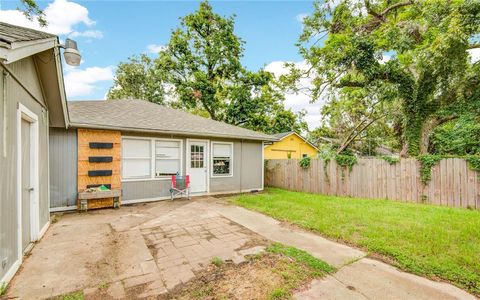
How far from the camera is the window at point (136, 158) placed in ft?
24.1

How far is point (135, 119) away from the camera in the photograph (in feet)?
25.7

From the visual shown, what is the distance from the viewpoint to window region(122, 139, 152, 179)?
736 centimetres

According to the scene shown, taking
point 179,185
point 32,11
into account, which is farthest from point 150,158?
point 32,11

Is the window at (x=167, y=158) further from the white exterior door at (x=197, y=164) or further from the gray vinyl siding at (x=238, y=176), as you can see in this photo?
the white exterior door at (x=197, y=164)

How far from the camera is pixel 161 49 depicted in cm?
2006

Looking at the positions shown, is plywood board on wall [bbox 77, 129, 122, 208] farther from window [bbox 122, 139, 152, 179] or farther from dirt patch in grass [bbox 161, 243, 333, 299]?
dirt patch in grass [bbox 161, 243, 333, 299]

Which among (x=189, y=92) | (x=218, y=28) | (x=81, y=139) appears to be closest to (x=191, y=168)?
(x=81, y=139)

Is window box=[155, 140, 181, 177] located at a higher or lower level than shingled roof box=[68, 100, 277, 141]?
lower

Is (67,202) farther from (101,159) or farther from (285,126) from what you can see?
(285,126)

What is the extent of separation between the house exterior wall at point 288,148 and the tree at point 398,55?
6742 mm

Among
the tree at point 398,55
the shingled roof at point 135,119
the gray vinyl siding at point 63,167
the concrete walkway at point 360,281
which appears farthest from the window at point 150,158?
the tree at point 398,55

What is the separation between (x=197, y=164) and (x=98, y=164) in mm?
3265

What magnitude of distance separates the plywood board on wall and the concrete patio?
3.56 feet

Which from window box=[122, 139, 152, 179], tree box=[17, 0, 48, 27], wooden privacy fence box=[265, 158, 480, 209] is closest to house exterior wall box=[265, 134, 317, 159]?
wooden privacy fence box=[265, 158, 480, 209]
